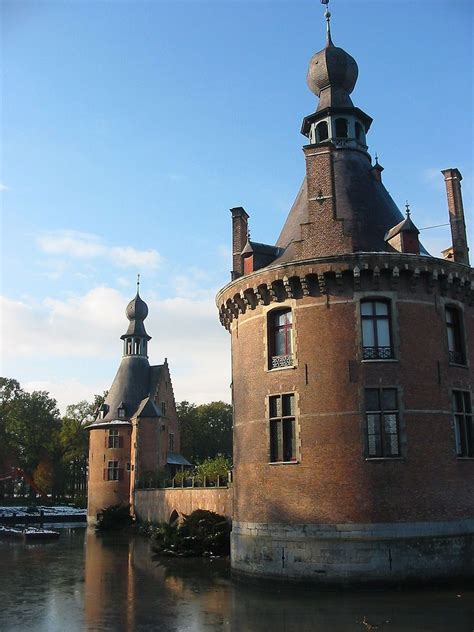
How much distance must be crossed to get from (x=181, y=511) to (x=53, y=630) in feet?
76.8

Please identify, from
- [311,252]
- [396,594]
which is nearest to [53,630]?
[396,594]

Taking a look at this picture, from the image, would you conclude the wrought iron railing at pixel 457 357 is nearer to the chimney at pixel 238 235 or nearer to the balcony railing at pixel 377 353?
the balcony railing at pixel 377 353

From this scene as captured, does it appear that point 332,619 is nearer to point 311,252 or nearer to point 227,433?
point 311,252

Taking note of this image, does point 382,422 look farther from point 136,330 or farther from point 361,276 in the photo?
point 136,330

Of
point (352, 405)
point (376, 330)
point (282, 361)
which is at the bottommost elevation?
point (352, 405)

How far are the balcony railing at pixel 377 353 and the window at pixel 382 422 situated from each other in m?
1.04


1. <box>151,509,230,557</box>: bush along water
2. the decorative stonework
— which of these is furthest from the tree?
the decorative stonework

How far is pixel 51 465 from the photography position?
239ft

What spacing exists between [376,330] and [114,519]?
3181cm

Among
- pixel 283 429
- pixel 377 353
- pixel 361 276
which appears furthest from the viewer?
pixel 283 429

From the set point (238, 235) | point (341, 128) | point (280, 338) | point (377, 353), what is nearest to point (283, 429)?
point (280, 338)

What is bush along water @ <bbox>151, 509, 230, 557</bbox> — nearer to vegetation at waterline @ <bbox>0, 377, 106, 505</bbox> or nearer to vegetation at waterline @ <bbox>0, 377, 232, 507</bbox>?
vegetation at waterline @ <bbox>0, 377, 232, 507</bbox>

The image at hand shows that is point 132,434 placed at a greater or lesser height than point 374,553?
greater

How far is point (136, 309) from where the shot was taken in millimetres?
58156
